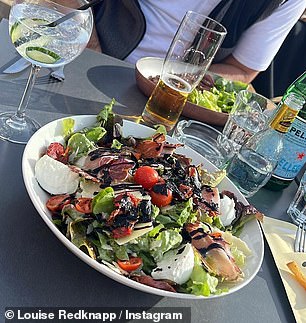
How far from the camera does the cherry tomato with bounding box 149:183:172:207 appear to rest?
25.8 inches

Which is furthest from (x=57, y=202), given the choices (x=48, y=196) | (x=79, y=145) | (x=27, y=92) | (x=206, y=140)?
(x=206, y=140)

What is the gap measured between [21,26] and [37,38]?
3 cm

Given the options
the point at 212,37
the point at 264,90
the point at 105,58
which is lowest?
the point at 264,90

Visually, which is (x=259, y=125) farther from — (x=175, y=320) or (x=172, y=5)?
(x=172, y=5)

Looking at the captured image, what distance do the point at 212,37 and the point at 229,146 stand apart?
0.68 ft

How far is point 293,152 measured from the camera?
3.08 feet

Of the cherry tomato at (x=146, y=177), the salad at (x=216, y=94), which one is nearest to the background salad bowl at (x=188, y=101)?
the salad at (x=216, y=94)

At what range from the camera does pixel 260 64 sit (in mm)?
1594

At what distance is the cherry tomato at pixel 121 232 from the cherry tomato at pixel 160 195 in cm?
8

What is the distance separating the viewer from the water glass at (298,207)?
2.98 feet

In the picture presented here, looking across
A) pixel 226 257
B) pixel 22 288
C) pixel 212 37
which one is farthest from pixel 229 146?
pixel 22 288

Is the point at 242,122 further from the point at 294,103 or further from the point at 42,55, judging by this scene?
the point at 42,55

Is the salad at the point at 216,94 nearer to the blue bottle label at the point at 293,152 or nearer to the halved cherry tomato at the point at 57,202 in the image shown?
the blue bottle label at the point at 293,152
